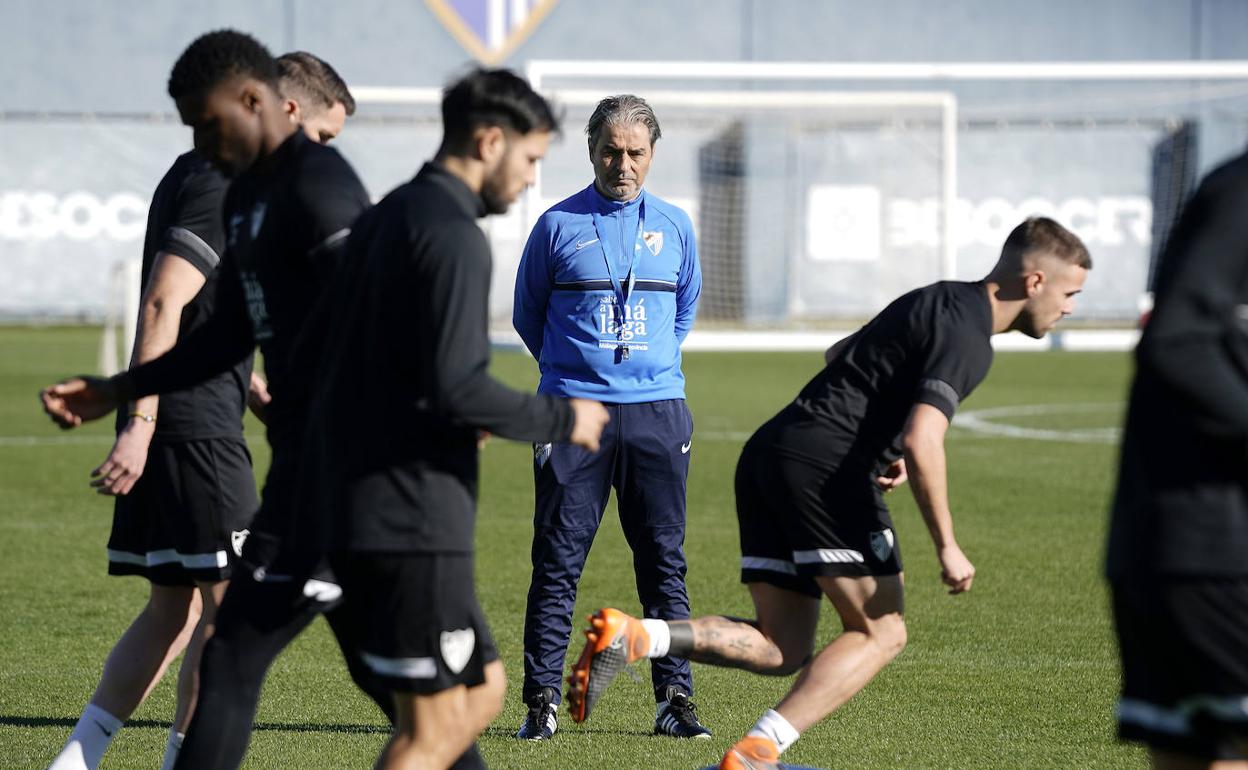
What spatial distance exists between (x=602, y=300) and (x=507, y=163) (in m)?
2.69

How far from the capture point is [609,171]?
20.1 ft

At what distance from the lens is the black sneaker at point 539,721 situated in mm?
5641

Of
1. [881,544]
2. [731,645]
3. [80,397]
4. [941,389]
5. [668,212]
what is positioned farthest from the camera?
[668,212]

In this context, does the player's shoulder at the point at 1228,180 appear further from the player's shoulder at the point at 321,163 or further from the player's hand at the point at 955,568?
the player's shoulder at the point at 321,163

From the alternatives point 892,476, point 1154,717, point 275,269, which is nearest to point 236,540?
point 275,269

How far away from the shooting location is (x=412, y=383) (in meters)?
3.32

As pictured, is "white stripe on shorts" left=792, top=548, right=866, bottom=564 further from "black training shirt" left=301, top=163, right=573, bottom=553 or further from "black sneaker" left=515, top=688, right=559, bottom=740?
"black training shirt" left=301, top=163, right=573, bottom=553

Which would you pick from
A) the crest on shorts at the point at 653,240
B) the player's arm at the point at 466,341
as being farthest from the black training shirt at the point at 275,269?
the crest on shorts at the point at 653,240

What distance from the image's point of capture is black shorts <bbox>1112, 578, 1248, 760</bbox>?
9.68 ft

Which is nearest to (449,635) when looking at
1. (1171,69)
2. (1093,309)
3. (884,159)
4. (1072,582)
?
(1072,582)

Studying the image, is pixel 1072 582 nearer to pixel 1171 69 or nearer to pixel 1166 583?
pixel 1166 583

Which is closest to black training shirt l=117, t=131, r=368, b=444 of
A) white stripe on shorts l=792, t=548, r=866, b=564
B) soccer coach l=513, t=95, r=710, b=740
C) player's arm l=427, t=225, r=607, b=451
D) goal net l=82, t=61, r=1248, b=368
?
player's arm l=427, t=225, r=607, b=451

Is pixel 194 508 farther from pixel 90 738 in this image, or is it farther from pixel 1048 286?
pixel 1048 286

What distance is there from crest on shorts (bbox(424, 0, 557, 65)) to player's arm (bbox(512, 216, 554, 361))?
96.6 feet
